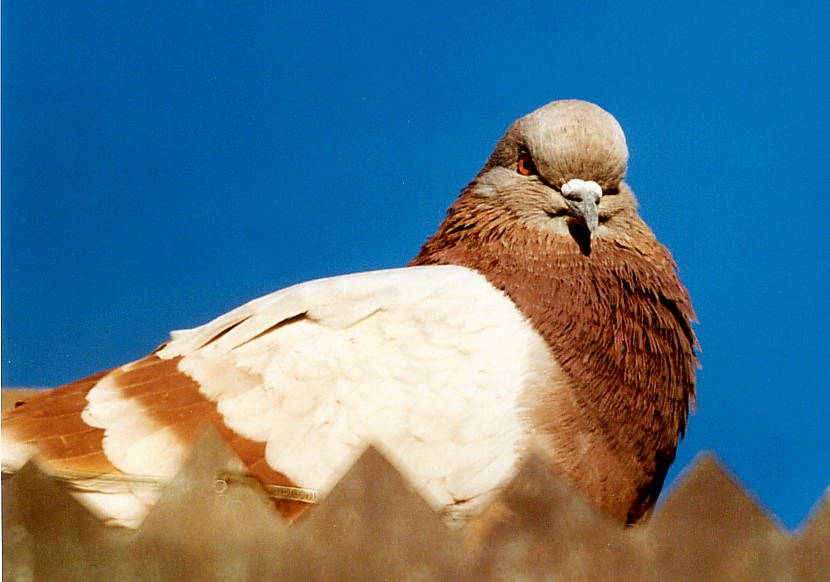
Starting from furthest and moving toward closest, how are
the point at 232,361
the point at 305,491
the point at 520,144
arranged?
the point at 520,144, the point at 232,361, the point at 305,491

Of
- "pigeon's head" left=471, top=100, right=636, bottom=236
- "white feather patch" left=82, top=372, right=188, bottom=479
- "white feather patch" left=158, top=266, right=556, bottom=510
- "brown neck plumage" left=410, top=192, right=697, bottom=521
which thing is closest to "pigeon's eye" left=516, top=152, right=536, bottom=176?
"pigeon's head" left=471, top=100, right=636, bottom=236

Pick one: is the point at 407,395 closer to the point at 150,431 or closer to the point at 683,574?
the point at 150,431

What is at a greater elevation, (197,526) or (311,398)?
(311,398)

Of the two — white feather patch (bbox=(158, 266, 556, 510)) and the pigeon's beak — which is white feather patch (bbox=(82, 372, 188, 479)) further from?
the pigeon's beak

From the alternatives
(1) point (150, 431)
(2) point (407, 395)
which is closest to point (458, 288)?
(2) point (407, 395)

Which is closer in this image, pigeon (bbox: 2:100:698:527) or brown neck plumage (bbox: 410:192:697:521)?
pigeon (bbox: 2:100:698:527)

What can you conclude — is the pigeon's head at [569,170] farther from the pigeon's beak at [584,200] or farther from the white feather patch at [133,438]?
the white feather patch at [133,438]

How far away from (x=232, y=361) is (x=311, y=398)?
1.21 feet

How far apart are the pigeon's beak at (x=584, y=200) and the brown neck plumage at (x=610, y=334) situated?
13 cm

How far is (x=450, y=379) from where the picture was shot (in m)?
3.22

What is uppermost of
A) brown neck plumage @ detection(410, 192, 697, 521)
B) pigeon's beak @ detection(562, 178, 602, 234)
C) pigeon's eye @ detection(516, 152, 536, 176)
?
pigeon's eye @ detection(516, 152, 536, 176)

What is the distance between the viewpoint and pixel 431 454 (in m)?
3.12

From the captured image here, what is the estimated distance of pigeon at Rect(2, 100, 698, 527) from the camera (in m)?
3.13

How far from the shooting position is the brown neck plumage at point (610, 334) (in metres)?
3.37
